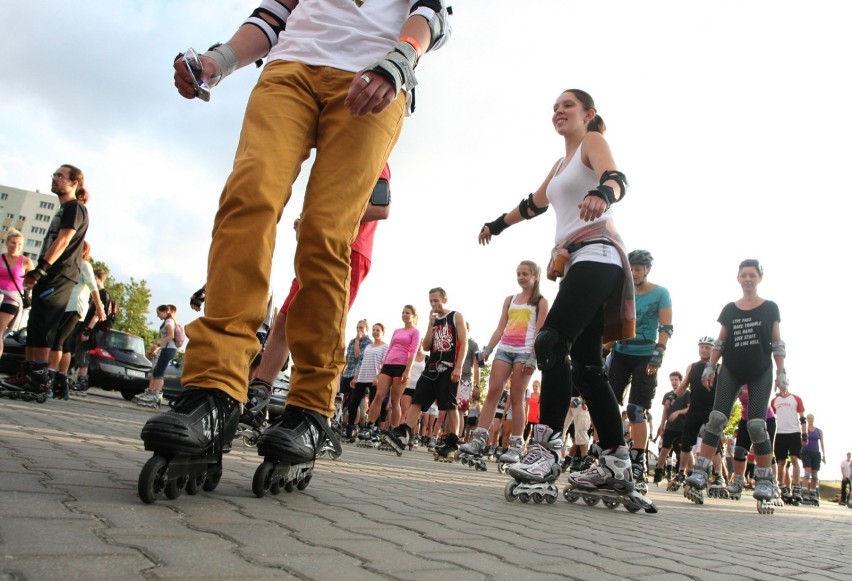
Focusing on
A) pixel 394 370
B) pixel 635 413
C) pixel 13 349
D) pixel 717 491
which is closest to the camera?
pixel 635 413

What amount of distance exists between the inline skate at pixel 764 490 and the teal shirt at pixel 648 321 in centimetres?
159

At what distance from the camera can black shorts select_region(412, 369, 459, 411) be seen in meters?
9.30

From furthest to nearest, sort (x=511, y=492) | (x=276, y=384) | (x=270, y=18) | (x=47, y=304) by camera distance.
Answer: (x=276, y=384)
(x=47, y=304)
(x=511, y=492)
(x=270, y=18)

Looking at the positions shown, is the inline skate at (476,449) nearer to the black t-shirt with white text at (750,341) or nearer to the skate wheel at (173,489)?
the black t-shirt with white text at (750,341)

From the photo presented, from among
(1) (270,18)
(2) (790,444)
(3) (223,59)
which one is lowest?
(2) (790,444)

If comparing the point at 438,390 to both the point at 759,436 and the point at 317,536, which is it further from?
the point at 317,536

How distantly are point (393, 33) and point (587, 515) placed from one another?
8.65 feet

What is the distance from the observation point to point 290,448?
2443 mm

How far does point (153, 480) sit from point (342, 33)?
1915 mm

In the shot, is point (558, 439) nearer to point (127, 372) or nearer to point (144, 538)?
point (144, 538)

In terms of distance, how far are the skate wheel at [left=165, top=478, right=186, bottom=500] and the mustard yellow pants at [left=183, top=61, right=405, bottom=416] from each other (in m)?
0.32

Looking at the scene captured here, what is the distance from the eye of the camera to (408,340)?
1059 centimetres

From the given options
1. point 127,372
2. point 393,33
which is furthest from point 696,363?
point 127,372

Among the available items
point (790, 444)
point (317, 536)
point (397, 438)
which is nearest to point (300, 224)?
point (317, 536)
